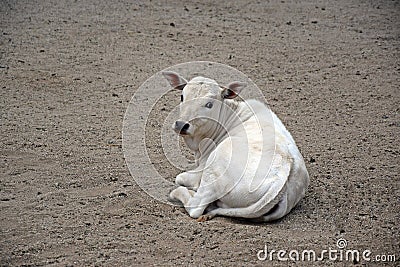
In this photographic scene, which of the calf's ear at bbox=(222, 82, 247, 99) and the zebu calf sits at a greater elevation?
the calf's ear at bbox=(222, 82, 247, 99)

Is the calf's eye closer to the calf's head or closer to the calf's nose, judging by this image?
the calf's head

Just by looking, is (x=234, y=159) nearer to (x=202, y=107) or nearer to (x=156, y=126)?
(x=202, y=107)

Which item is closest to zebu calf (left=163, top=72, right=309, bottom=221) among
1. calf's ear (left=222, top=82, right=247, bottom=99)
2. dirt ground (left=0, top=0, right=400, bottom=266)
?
calf's ear (left=222, top=82, right=247, bottom=99)

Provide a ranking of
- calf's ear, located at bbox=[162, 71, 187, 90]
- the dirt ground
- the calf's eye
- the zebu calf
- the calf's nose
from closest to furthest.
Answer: the dirt ground < the zebu calf < the calf's nose < the calf's eye < calf's ear, located at bbox=[162, 71, 187, 90]

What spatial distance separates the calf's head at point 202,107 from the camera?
17.9 ft

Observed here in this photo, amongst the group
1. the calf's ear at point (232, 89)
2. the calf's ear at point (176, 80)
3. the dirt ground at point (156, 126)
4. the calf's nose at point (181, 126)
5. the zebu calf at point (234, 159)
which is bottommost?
the dirt ground at point (156, 126)

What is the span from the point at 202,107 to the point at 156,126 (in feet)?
5.82

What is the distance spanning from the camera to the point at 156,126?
23.7 ft

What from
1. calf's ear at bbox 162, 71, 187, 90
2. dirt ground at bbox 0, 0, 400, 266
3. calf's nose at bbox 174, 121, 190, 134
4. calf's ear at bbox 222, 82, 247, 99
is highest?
calf's ear at bbox 222, 82, 247, 99

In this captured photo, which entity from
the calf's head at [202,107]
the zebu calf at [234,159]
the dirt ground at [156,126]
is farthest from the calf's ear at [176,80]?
the dirt ground at [156,126]

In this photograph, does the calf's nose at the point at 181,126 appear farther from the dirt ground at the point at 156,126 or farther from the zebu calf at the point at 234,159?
the dirt ground at the point at 156,126

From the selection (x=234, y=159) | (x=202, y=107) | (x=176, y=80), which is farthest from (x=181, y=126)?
(x=176, y=80)

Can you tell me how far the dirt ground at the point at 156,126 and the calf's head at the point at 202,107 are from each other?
0.64 m

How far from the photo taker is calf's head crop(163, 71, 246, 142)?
5.46m
